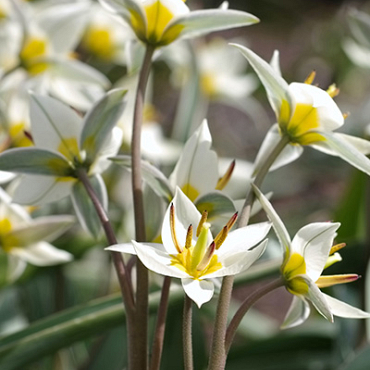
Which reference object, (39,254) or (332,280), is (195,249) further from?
(39,254)

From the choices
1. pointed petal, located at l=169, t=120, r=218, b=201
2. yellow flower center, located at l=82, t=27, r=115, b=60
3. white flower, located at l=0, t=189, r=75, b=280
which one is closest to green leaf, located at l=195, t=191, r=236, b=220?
pointed petal, located at l=169, t=120, r=218, b=201

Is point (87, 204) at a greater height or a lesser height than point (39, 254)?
greater

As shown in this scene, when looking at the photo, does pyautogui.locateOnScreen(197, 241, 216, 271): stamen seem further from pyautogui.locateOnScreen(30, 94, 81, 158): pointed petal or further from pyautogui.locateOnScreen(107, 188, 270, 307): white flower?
pyautogui.locateOnScreen(30, 94, 81, 158): pointed petal

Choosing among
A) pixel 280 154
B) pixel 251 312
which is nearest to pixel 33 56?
pixel 280 154

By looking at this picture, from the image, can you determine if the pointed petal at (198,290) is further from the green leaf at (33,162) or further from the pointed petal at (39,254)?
the pointed petal at (39,254)

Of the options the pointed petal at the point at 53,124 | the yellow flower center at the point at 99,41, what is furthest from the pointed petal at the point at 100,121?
the yellow flower center at the point at 99,41

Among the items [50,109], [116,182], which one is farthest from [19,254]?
[116,182]
